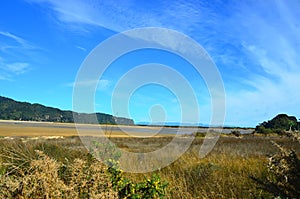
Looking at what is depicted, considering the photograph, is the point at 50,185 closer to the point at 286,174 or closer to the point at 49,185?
the point at 49,185

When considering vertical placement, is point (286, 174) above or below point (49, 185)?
above

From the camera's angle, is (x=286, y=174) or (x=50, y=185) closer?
(x=50, y=185)

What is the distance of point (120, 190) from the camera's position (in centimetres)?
496

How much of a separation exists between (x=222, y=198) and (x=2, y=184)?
399 cm

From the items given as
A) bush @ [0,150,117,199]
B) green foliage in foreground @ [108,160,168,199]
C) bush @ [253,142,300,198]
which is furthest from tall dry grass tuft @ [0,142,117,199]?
bush @ [253,142,300,198]

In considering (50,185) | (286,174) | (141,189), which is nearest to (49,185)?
(50,185)

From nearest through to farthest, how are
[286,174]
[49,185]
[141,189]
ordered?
[49,185] < [286,174] < [141,189]

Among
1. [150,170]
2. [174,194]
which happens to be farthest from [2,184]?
[150,170]

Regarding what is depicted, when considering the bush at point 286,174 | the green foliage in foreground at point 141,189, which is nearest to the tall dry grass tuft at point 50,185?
the green foliage in foreground at point 141,189

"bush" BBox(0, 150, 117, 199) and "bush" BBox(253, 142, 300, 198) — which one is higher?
"bush" BBox(253, 142, 300, 198)

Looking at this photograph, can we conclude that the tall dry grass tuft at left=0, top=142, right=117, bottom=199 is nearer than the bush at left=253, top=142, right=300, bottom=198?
Yes

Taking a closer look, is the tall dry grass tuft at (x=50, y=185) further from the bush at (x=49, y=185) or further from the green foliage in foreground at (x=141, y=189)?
the green foliage in foreground at (x=141, y=189)

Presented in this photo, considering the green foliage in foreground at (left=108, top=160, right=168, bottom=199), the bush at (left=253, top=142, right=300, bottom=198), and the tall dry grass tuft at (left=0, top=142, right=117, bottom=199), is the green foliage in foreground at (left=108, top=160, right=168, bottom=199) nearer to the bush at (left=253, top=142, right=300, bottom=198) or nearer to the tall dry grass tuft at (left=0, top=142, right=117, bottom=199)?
Answer: the tall dry grass tuft at (left=0, top=142, right=117, bottom=199)

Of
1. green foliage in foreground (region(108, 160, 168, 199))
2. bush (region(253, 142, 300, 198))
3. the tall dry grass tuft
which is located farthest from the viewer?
green foliage in foreground (region(108, 160, 168, 199))
